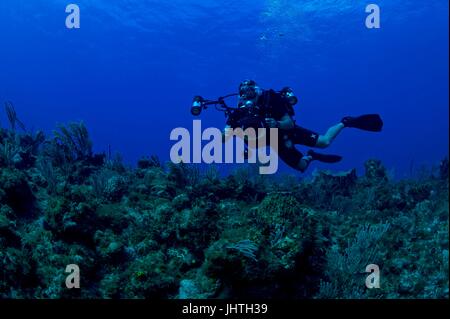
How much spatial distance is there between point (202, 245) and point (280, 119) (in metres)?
3.72

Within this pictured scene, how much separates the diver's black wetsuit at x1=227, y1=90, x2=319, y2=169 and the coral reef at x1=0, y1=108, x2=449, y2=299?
1.48 m

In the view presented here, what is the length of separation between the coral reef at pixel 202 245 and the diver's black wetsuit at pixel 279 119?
4.85ft

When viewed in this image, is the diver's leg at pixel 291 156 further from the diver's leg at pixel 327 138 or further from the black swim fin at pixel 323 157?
the diver's leg at pixel 327 138

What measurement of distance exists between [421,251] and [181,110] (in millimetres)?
70965

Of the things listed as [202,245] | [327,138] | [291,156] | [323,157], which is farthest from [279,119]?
[202,245]

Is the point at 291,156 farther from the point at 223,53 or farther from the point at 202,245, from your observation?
the point at 223,53

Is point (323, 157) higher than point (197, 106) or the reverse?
the reverse

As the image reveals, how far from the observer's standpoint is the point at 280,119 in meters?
8.06

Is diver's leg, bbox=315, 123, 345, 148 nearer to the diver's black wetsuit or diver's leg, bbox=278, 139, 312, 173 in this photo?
the diver's black wetsuit

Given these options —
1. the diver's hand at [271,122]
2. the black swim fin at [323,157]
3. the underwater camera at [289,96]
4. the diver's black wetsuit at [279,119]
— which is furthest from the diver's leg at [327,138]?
the diver's hand at [271,122]

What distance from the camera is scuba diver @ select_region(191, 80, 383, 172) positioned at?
7395mm

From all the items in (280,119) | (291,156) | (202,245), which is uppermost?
(280,119)

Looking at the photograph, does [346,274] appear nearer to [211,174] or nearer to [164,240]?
[164,240]
